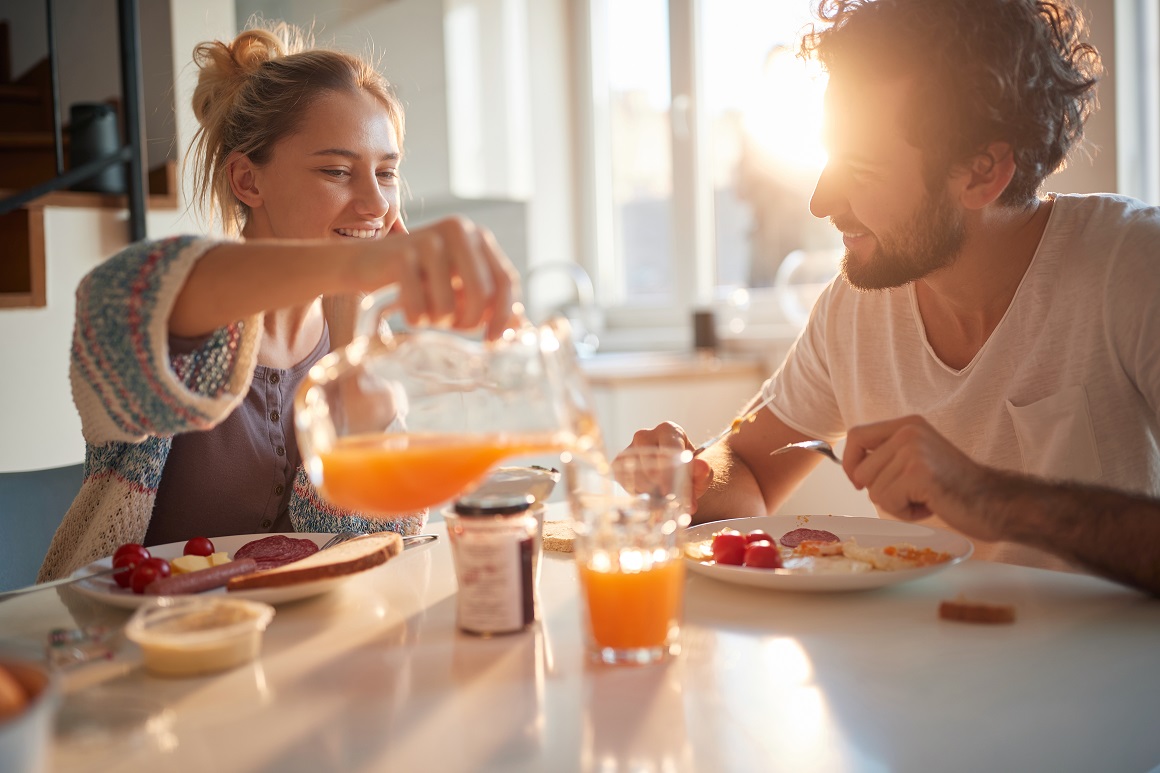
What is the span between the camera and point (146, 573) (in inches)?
40.5

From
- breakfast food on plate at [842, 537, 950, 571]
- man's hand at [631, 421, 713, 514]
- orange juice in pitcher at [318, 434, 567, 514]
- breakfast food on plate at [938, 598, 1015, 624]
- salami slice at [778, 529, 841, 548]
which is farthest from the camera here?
man's hand at [631, 421, 713, 514]

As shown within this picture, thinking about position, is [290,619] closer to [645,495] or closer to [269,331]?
[645,495]

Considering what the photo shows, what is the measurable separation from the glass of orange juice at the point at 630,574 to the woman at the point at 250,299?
189mm

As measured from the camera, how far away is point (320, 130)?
1674 mm

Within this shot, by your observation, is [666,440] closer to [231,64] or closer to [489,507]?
[489,507]

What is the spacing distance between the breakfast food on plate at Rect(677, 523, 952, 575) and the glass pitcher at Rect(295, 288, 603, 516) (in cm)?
30

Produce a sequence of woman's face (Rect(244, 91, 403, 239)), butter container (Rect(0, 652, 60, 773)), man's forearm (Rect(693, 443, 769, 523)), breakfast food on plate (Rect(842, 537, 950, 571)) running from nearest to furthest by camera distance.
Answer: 1. butter container (Rect(0, 652, 60, 773))
2. breakfast food on plate (Rect(842, 537, 950, 571))
3. man's forearm (Rect(693, 443, 769, 523))
4. woman's face (Rect(244, 91, 403, 239))

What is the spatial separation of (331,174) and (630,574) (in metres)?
1.05

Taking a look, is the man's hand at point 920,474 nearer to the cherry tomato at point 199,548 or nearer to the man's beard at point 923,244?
the man's beard at point 923,244

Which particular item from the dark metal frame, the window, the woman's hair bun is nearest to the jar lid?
the woman's hair bun

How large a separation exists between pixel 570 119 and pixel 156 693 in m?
3.70

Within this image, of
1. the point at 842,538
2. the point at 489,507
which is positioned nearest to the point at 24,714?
the point at 489,507

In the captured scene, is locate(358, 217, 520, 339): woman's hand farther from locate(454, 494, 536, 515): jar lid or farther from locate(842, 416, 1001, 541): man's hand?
locate(842, 416, 1001, 541): man's hand

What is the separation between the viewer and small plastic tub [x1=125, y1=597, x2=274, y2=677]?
0.85 metres
